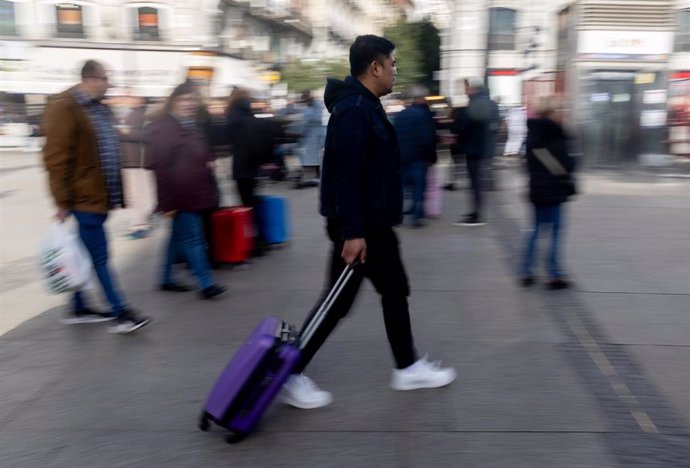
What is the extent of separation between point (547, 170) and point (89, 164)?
3440mm

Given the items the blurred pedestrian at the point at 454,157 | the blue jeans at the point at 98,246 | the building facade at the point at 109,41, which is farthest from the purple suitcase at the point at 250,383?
the building facade at the point at 109,41

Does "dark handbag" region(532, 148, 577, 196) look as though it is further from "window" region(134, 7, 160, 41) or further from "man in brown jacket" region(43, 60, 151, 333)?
"window" region(134, 7, 160, 41)

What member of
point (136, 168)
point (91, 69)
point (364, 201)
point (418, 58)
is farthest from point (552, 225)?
point (418, 58)

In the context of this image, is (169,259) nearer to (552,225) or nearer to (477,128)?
(552,225)

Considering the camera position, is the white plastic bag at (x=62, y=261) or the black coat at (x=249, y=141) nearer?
the white plastic bag at (x=62, y=261)

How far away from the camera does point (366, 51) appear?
3631 mm

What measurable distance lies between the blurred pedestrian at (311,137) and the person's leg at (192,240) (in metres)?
6.83

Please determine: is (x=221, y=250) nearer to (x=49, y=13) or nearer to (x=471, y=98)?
(x=471, y=98)

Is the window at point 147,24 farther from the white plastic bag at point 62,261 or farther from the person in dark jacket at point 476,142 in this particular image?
the white plastic bag at point 62,261

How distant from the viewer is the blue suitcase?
24.6ft

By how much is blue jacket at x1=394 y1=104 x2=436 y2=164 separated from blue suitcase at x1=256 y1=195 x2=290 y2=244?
1.78 metres

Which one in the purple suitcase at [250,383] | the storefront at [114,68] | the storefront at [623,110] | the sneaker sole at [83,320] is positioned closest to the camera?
the purple suitcase at [250,383]

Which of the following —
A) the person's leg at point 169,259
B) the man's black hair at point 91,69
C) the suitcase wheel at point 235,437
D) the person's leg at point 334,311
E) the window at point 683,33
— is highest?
the window at point 683,33

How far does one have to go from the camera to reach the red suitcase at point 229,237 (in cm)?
691
